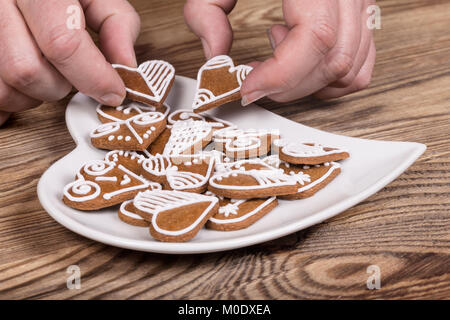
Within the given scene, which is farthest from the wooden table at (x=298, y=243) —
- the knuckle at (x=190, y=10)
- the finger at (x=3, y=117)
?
the knuckle at (x=190, y=10)

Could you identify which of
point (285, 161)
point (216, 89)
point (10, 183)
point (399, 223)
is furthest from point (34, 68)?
point (399, 223)

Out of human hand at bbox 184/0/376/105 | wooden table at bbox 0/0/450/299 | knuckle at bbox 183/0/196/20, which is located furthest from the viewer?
knuckle at bbox 183/0/196/20

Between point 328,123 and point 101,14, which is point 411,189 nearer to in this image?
point 328,123

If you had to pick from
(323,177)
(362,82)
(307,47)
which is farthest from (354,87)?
(323,177)

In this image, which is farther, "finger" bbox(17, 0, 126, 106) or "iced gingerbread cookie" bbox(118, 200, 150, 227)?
"finger" bbox(17, 0, 126, 106)

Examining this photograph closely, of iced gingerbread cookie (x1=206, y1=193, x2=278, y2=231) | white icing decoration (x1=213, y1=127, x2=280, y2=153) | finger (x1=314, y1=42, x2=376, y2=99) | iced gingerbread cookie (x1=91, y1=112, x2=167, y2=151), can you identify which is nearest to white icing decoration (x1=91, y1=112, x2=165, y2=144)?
iced gingerbread cookie (x1=91, y1=112, x2=167, y2=151)

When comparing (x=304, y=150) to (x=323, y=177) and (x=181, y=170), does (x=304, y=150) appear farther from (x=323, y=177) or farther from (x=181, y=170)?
(x=181, y=170)

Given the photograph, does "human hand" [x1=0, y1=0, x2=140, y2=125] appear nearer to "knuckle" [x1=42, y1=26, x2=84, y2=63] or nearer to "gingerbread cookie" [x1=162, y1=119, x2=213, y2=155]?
"knuckle" [x1=42, y1=26, x2=84, y2=63]
